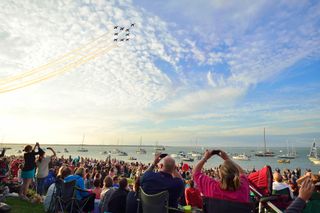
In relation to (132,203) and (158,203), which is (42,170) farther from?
(158,203)

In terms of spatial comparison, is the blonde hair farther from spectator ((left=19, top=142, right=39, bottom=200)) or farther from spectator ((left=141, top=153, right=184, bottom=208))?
spectator ((left=19, top=142, right=39, bottom=200))

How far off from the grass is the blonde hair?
5.81 m

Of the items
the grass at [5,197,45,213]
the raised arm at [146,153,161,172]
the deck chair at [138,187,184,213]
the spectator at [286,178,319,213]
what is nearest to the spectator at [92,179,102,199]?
the grass at [5,197,45,213]

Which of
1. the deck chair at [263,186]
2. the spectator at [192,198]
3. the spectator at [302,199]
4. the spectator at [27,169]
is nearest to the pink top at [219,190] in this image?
the deck chair at [263,186]

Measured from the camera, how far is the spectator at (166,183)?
14.1 ft

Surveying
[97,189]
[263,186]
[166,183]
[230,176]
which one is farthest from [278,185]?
[97,189]

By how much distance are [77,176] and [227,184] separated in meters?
4.24

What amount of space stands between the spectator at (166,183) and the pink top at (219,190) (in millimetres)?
743

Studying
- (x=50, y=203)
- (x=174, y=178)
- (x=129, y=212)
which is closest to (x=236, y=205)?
(x=174, y=178)

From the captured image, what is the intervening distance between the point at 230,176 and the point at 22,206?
651cm

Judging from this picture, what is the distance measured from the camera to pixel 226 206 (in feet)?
10.8

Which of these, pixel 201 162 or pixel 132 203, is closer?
pixel 201 162

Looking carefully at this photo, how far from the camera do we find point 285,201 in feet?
14.0

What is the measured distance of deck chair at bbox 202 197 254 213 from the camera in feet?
10.7
